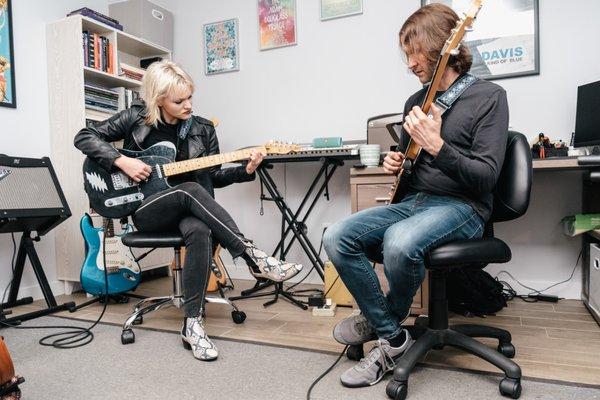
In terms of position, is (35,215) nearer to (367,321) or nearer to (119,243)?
(119,243)

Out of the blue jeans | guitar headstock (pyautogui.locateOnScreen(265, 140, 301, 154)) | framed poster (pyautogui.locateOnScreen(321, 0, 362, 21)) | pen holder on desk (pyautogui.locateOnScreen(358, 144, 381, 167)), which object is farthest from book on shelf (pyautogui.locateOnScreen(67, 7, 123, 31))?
the blue jeans

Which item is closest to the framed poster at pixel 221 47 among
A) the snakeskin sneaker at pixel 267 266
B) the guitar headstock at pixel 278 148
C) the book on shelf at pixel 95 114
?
the book on shelf at pixel 95 114

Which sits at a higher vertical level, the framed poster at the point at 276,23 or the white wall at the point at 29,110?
the framed poster at the point at 276,23

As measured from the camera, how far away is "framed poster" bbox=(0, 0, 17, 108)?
2.41m

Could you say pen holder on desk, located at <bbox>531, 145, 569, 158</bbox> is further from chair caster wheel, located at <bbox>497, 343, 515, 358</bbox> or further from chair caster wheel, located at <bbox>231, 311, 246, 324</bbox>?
chair caster wheel, located at <bbox>231, 311, 246, 324</bbox>

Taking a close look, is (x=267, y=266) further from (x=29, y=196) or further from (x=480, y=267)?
(x=29, y=196)

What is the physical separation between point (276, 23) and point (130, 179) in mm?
1597

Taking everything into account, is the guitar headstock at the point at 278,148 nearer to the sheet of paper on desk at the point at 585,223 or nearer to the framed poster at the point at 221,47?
the framed poster at the point at 221,47

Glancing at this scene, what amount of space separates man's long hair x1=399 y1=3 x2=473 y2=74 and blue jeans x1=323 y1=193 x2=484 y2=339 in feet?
1.46

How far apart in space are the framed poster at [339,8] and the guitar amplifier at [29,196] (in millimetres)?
1862

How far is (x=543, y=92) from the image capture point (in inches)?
91.4

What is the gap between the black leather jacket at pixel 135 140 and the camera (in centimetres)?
186

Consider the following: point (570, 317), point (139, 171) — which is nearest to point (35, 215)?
point (139, 171)

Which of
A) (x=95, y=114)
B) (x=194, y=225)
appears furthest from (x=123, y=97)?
(x=194, y=225)
